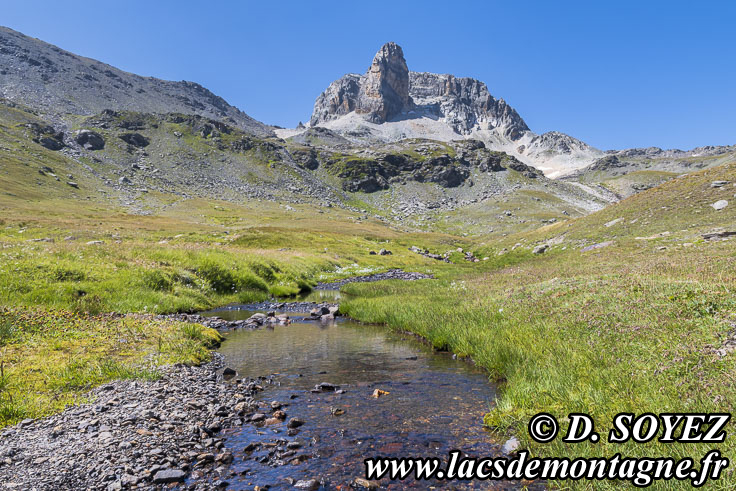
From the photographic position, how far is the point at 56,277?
68.2 ft

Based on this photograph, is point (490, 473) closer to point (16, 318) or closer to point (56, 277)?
point (16, 318)

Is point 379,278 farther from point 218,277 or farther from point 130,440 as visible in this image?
point 130,440

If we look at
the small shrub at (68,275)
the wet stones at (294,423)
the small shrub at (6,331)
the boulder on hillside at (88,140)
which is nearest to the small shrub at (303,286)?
the small shrub at (68,275)

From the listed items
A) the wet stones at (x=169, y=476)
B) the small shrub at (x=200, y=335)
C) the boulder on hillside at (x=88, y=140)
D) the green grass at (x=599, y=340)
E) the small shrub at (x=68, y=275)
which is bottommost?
the small shrub at (x=200, y=335)

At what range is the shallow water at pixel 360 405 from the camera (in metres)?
7.52

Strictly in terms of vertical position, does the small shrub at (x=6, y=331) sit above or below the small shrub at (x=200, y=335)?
above

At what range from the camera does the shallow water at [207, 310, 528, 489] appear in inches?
296

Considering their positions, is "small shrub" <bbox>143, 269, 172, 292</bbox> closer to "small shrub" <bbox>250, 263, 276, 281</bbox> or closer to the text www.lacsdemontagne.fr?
"small shrub" <bbox>250, 263, 276, 281</bbox>

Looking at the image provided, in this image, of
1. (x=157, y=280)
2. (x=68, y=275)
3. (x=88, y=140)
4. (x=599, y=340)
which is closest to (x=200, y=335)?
(x=68, y=275)

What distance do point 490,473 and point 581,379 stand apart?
373 cm

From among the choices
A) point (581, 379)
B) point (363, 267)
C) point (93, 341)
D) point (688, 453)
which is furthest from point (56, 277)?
point (363, 267)

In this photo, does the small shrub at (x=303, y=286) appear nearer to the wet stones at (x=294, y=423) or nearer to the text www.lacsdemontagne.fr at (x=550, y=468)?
the wet stones at (x=294, y=423)

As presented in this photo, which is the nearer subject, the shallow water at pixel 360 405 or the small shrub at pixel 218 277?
the shallow water at pixel 360 405

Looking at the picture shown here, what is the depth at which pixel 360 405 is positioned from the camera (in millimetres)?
10375
